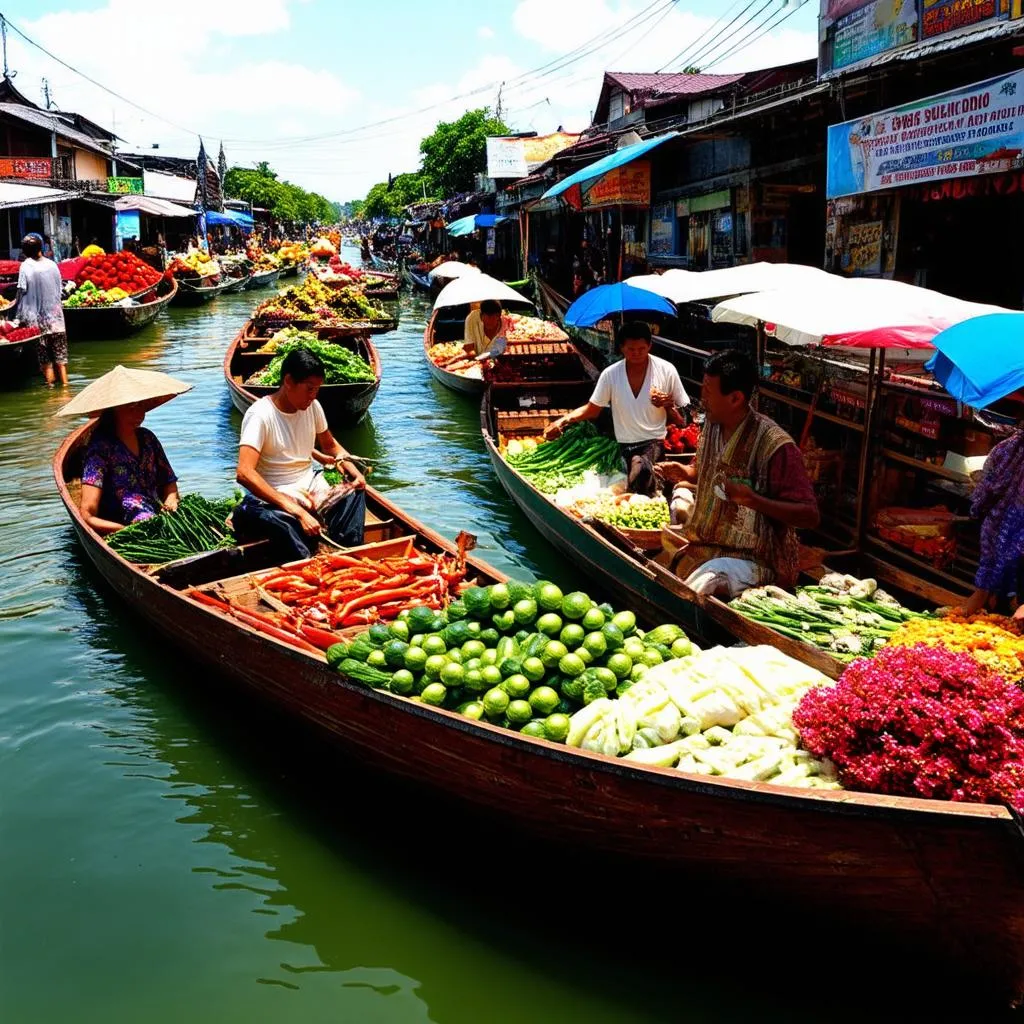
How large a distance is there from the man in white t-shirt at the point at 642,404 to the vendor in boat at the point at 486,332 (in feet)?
15.5

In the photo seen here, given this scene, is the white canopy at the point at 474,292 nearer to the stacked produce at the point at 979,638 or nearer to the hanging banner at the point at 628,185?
the hanging banner at the point at 628,185

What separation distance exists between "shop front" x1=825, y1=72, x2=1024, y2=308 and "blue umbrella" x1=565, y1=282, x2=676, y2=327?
237 centimetres

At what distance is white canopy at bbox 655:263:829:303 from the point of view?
23.1 feet

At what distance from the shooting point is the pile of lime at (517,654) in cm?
389

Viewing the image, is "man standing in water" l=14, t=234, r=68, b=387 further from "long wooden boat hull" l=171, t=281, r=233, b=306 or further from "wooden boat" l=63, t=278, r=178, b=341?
"long wooden boat hull" l=171, t=281, r=233, b=306

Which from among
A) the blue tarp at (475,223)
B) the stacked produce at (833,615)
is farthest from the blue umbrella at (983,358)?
the blue tarp at (475,223)

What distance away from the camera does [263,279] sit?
140ft

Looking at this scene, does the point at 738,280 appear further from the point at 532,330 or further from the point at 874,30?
the point at 532,330

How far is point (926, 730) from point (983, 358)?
6.08 feet

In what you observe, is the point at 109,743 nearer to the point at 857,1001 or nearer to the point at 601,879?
the point at 601,879

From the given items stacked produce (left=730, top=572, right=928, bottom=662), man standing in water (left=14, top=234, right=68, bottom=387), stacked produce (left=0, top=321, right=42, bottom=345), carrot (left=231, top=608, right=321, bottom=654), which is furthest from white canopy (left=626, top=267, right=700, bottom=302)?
stacked produce (left=0, top=321, right=42, bottom=345)

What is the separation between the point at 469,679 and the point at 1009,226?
8.56 meters

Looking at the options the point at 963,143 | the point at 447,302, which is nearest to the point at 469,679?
the point at 963,143

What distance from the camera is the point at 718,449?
523 cm
